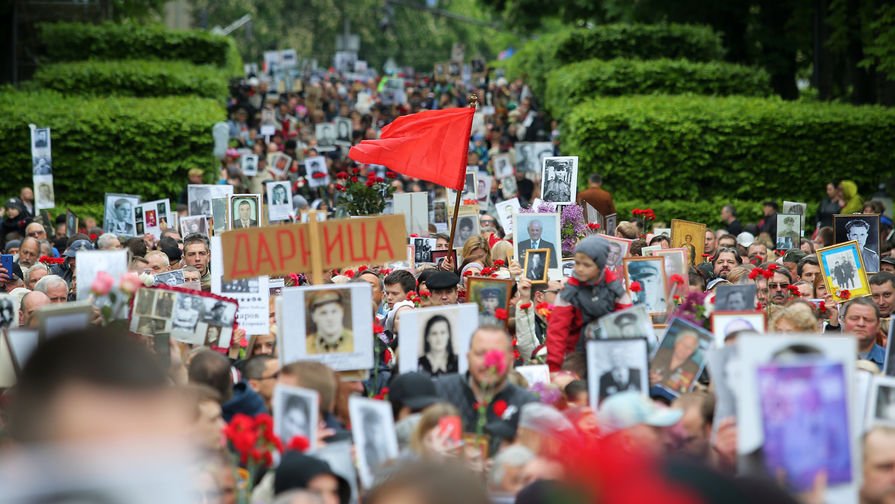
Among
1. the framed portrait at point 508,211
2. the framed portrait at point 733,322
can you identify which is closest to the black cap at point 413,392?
the framed portrait at point 733,322

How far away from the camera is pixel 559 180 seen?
15211 millimetres

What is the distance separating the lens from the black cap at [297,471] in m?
5.18

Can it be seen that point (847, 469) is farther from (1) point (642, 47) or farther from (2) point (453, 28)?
(2) point (453, 28)

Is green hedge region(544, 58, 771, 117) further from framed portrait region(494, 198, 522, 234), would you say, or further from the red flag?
the red flag

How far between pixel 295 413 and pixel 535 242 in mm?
6399

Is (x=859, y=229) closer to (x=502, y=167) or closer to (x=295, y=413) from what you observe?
(x=502, y=167)

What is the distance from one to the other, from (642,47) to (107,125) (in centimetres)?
1182

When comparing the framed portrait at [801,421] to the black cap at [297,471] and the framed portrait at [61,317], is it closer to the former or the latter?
the black cap at [297,471]

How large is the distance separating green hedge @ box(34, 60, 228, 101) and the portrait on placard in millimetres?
21050

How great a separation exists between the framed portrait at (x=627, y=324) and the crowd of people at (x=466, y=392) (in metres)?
0.30

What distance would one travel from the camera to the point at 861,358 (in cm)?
859

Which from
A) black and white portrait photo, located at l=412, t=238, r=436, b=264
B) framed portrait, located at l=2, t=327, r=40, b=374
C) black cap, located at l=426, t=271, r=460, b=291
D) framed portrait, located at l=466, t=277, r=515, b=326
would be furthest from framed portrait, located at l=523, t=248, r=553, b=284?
framed portrait, located at l=2, t=327, r=40, b=374

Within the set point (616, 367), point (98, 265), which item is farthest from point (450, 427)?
point (98, 265)

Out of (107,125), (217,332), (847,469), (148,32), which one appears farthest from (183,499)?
(148,32)
